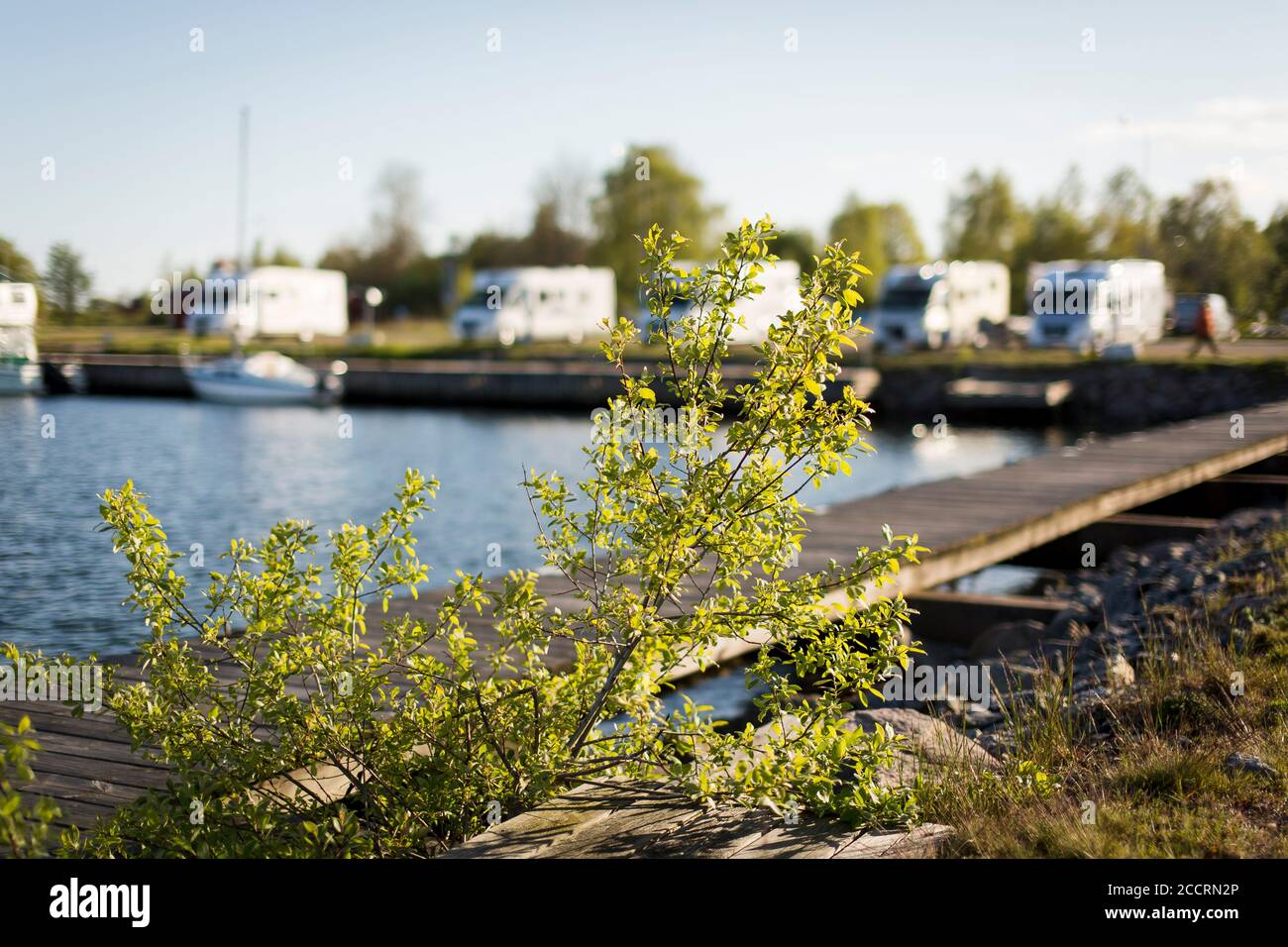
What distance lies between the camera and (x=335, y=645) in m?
4.45

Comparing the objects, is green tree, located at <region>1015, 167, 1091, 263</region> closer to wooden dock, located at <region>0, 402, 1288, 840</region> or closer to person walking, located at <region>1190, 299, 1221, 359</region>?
person walking, located at <region>1190, 299, 1221, 359</region>

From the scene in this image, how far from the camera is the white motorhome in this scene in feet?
106

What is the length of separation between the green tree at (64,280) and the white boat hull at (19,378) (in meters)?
2.30

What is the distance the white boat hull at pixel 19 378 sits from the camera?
36.5 meters

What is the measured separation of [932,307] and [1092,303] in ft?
16.6

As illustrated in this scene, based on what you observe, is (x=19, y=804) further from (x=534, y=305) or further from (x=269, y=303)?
(x=269, y=303)

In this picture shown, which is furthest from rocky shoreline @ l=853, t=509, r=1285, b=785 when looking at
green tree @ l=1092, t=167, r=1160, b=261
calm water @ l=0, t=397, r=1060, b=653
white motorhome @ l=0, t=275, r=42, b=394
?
green tree @ l=1092, t=167, r=1160, b=261

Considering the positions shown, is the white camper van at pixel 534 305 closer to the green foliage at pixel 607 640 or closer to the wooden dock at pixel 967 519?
the wooden dock at pixel 967 519

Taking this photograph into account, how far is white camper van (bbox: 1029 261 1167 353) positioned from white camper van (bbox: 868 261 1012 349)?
9.94 ft

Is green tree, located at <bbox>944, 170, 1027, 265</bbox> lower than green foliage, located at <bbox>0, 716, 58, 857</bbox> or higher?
higher

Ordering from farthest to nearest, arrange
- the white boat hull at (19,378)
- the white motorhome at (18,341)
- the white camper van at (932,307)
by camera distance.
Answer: the white camper van at (932,307) → the white boat hull at (19,378) → the white motorhome at (18,341)
